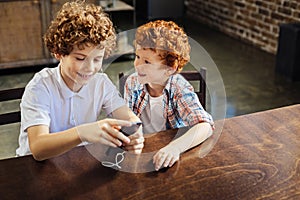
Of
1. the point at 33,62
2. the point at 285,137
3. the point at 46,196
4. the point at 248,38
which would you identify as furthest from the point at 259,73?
the point at 46,196

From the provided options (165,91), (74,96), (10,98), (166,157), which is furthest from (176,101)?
(10,98)

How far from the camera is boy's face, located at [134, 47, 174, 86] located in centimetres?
146

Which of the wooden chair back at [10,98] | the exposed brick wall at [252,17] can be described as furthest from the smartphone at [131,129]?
the exposed brick wall at [252,17]

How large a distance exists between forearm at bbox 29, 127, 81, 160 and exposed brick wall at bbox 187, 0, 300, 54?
3.98 meters

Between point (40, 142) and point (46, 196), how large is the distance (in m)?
0.20

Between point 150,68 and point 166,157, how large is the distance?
11.7 inches

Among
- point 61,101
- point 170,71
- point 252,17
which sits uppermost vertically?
point 170,71

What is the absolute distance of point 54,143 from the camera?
1.38 metres

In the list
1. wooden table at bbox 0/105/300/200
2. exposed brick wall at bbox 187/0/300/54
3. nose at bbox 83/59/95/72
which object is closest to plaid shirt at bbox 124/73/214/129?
wooden table at bbox 0/105/300/200

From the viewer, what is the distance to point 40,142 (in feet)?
4.60

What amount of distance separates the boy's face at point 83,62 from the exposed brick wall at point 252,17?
3.75 m

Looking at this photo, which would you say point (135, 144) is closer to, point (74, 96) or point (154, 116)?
point (154, 116)

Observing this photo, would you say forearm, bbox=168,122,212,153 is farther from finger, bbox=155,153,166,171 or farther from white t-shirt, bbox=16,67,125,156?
white t-shirt, bbox=16,67,125,156

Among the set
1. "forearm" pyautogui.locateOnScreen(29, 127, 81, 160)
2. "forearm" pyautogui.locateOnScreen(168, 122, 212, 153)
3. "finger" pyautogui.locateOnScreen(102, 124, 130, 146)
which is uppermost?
"finger" pyautogui.locateOnScreen(102, 124, 130, 146)
